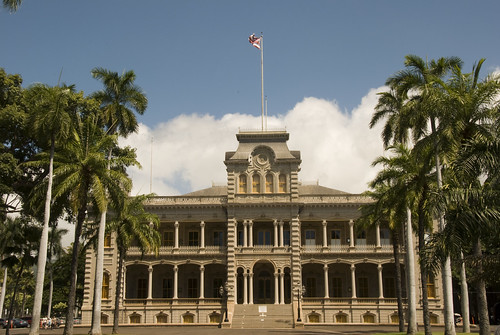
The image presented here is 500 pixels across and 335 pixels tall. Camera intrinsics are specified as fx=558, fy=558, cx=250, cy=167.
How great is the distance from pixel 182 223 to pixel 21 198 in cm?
2095

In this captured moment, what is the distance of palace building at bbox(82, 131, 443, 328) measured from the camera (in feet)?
159

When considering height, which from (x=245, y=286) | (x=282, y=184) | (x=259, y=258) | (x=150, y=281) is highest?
(x=282, y=184)

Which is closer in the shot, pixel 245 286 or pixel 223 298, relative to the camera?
pixel 245 286

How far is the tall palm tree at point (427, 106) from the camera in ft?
80.3

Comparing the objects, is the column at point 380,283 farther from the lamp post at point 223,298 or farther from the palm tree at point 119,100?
the palm tree at point 119,100

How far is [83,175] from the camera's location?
92.4 feet

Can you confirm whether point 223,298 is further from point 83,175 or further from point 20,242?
point 83,175

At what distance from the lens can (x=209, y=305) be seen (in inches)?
1925

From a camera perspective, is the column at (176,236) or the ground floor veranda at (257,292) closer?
the ground floor veranda at (257,292)

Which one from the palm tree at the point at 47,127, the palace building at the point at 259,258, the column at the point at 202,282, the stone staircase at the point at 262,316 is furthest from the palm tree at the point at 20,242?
the stone staircase at the point at 262,316

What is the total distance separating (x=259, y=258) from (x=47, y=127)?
1016 inches

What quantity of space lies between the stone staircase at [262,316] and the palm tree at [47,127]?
20.5 m

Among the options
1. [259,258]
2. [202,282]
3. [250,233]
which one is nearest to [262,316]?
[259,258]

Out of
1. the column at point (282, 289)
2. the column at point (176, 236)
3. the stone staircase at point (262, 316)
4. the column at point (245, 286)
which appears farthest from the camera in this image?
the column at point (176, 236)
